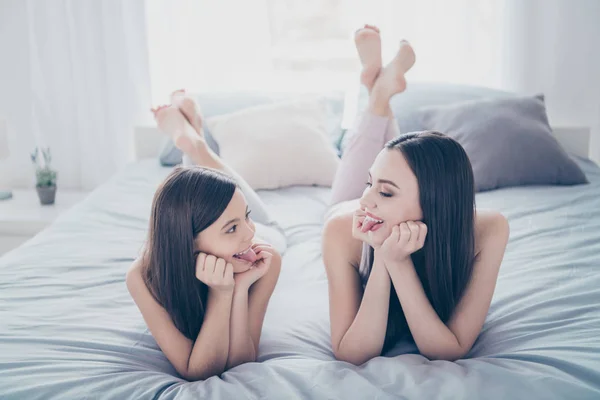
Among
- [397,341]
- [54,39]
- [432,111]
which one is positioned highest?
[54,39]

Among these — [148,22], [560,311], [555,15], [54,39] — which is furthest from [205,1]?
[560,311]

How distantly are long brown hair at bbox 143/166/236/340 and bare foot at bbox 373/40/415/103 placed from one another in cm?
84

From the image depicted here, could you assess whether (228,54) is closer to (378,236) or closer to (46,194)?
(46,194)

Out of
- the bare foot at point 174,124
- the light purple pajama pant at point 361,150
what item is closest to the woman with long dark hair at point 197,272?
the bare foot at point 174,124

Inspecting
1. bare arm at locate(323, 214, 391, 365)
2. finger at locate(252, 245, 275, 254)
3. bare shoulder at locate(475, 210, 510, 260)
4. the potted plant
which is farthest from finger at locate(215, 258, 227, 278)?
the potted plant

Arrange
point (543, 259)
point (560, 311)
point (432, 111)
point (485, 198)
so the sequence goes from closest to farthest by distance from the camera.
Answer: point (560, 311) < point (543, 259) < point (485, 198) < point (432, 111)

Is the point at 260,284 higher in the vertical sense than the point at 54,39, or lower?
lower

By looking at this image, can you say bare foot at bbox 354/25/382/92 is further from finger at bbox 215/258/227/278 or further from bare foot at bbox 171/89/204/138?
finger at bbox 215/258/227/278

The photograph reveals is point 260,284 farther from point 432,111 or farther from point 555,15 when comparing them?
point 555,15

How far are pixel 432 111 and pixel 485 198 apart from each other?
509 mm

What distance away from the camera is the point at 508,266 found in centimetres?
154

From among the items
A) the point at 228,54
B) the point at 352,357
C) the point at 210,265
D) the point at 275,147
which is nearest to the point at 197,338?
the point at 210,265

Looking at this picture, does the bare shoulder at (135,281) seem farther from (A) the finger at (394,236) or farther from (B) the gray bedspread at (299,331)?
(A) the finger at (394,236)

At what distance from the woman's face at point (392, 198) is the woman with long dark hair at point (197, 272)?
9.4 inches
